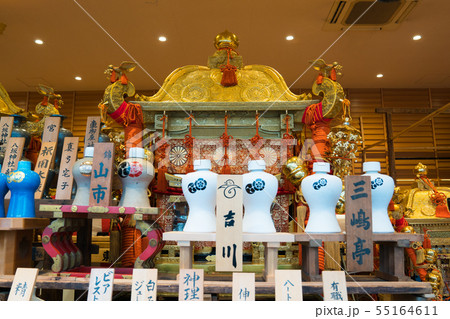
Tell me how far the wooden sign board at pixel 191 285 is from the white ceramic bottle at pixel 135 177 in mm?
657

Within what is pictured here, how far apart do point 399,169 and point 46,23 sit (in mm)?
7061

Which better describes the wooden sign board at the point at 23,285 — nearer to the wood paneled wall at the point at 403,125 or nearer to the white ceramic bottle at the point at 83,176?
the white ceramic bottle at the point at 83,176

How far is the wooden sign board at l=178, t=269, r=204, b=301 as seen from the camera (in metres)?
1.41

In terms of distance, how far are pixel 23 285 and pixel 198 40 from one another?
197 inches

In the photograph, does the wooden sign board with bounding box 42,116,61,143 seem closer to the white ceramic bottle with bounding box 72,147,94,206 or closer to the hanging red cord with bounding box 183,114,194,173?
the white ceramic bottle with bounding box 72,147,94,206

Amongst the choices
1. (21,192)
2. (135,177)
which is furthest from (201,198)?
(21,192)

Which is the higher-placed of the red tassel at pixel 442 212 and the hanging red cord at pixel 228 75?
the hanging red cord at pixel 228 75

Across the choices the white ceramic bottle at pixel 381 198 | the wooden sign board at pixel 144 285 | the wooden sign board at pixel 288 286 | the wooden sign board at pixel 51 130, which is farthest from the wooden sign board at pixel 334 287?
the wooden sign board at pixel 51 130

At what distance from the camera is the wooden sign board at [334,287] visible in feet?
4.65

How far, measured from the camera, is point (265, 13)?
4.95 m

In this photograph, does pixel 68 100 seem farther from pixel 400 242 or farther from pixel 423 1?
pixel 400 242

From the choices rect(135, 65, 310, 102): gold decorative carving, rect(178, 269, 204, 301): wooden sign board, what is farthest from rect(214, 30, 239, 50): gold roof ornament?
rect(178, 269, 204, 301): wooden sign board

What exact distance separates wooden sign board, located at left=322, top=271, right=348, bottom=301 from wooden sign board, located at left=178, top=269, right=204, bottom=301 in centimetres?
50

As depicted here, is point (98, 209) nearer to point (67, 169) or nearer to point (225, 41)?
point (67, 169)
